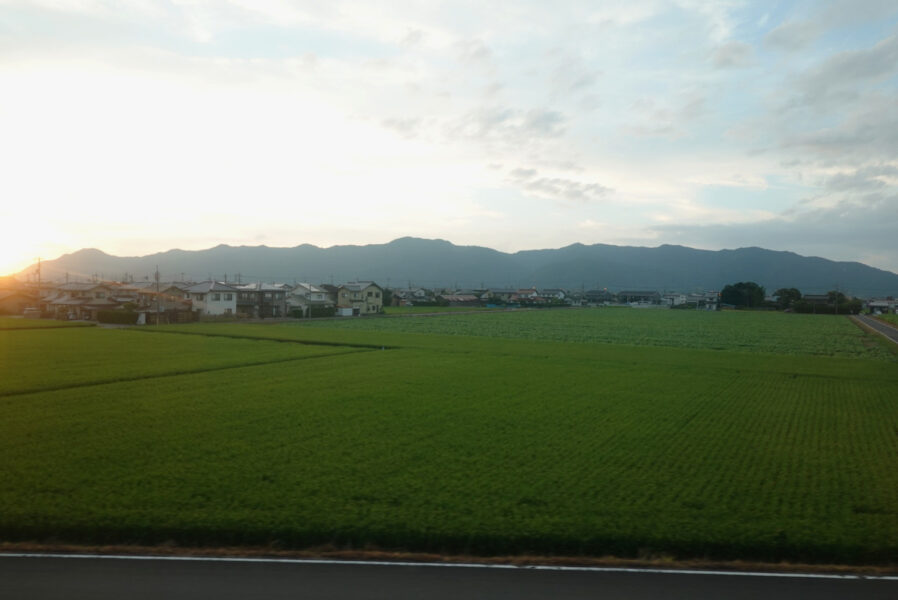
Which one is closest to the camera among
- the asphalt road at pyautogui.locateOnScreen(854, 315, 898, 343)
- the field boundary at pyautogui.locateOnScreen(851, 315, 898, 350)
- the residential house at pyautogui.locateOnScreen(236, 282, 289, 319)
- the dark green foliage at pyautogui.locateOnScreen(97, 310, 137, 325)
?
the field boundary at pyautogui.locateOnScreen(851, 315, 898, 350)

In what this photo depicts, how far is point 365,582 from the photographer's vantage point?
648 centimetres

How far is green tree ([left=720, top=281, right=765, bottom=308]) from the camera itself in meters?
128

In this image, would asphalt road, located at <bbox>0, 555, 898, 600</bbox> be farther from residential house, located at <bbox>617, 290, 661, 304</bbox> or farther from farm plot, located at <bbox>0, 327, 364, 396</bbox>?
residential house, located at <bbox>617, 290, 661, 304</bbox>

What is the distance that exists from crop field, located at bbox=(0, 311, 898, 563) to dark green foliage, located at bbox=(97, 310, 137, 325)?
31.3m

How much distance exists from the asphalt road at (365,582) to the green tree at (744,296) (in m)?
136

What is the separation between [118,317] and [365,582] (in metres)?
54.9

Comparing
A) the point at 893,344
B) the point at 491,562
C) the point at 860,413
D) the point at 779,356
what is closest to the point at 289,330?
the point at 779,356

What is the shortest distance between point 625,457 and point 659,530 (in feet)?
12.4

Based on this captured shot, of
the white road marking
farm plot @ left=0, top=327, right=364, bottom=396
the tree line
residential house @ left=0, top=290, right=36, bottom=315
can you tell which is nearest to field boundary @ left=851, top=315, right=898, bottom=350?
the tree line

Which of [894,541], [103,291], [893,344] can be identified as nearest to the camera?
[894,541]

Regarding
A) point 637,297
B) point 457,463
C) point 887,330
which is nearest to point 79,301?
point 457,463

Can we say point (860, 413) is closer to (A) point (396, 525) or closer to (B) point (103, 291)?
(A) point (396, 525)

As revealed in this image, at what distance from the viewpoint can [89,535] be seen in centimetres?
764

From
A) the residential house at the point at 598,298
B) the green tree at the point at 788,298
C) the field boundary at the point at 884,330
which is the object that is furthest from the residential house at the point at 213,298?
the residential house at the point at 598,298
